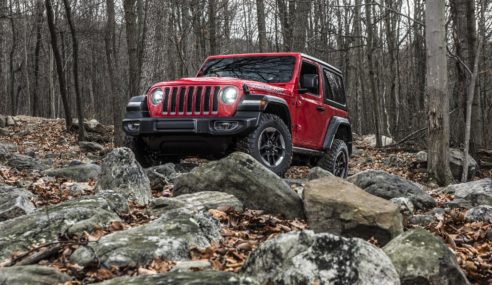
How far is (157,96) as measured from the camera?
729 centimetres

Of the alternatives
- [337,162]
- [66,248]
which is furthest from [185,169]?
[66,248]

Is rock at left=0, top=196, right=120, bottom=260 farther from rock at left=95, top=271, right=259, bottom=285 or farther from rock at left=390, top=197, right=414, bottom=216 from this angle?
rock at left=390, top=197, right=414, bottom=216

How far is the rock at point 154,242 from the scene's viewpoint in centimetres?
336

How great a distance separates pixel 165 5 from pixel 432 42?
710 centimetres

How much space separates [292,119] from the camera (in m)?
8.04

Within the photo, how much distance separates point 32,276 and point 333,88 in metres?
7.58

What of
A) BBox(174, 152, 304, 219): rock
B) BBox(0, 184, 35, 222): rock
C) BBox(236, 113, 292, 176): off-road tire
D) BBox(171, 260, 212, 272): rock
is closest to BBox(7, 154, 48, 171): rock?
BBox(0, 184, 35, 222): rock

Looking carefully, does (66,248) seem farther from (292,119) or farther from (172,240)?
(292,119)

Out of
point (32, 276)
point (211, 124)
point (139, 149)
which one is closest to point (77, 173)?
point (139, 149)

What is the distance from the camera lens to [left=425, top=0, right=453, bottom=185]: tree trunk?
8508 mm

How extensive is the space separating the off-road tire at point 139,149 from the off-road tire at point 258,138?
5.42 ft

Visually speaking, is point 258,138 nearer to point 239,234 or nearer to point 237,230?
point 237,230

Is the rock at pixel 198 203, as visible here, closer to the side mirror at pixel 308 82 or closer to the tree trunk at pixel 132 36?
the side mirror at pixel 308 82

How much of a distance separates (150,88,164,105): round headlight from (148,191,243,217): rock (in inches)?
97.7
